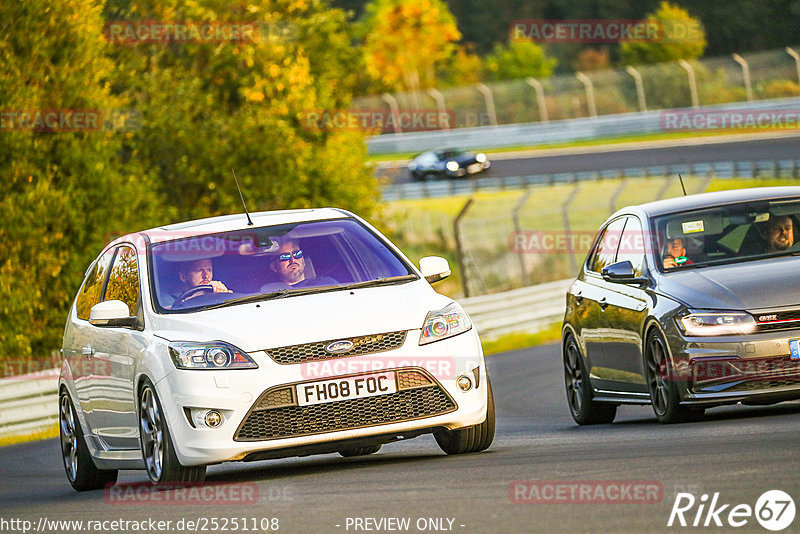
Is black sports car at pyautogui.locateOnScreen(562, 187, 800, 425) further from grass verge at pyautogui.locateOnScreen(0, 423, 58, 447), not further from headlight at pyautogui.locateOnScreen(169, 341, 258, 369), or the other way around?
grass verge at pyautogui.locateOnScreen(0, 423, 58, 447)

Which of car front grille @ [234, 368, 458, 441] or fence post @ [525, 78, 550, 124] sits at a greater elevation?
car front grille @ [234, 368, 458, 441]

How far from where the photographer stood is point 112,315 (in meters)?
9.36

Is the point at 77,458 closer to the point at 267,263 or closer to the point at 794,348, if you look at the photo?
the point at 267,263

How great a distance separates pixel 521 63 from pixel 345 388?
80.8 m

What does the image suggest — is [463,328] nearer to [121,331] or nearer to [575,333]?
[121,331]

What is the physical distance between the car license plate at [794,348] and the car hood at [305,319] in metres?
2.18

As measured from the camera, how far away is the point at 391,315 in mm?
8836

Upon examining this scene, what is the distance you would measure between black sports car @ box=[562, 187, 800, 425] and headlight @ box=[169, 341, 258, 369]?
2.96m

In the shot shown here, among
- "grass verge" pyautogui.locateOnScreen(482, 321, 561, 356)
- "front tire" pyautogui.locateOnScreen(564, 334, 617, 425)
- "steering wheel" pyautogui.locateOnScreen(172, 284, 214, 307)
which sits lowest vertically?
"grass verge" pyautogui.locateOnScreen(482, 321, 561, 356)

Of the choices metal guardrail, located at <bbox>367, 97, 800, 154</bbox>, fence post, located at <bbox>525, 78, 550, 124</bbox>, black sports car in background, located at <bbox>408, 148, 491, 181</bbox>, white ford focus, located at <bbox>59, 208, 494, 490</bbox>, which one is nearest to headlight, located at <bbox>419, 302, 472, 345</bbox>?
white ford focus, located at <bbox>59, 208, 494, 490</bbox>

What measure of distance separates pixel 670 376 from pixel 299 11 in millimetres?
25617

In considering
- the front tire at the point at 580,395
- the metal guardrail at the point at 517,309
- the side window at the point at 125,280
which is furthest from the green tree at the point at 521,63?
the side window at the point at 125,280

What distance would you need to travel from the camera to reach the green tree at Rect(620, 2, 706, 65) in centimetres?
7556

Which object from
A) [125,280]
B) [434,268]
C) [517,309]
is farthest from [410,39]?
[434,268]
